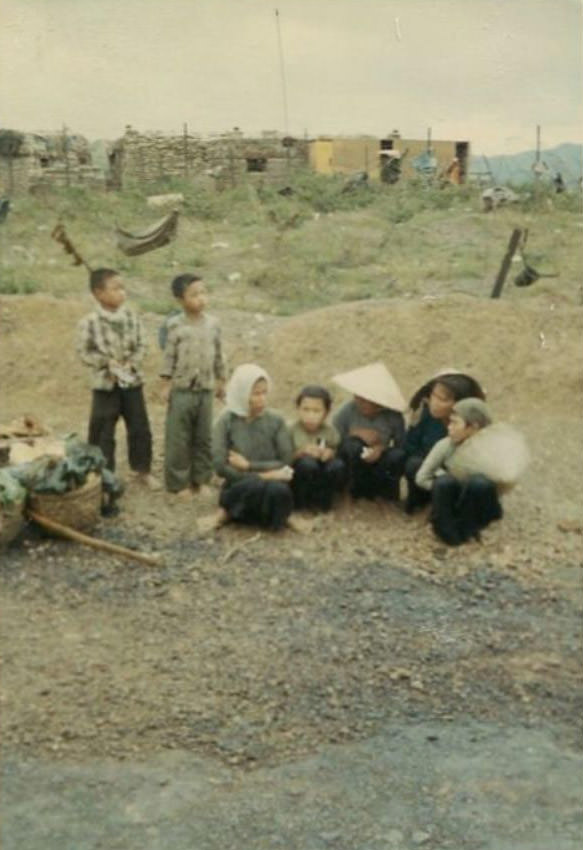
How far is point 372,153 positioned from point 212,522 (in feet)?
58.0

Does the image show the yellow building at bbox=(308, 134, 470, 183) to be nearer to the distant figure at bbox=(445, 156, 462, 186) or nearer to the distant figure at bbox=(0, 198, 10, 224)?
the distant figure at bbox=(445, 156, 462, 186)

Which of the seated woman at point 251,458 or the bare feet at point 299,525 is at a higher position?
the seated woman at point 251,458

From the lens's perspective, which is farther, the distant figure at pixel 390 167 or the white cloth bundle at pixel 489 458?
the distant figure at pixel 390 167

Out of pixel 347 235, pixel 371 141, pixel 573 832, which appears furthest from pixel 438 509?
pixel 371 141

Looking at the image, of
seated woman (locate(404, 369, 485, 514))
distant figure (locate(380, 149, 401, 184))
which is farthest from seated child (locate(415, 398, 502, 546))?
distant figure (locate(380, 149, 401, 184))

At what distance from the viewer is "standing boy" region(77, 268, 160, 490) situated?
5.54 m

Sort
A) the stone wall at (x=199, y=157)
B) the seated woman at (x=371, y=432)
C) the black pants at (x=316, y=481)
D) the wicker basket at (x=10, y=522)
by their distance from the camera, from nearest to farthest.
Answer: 1. the wicker basket at (x=10, y=522)
2. the black pants at (x=316, y=481)
3. the seated woman at (x=371, y=432)
4. the stone wall at (x=199, y=157)

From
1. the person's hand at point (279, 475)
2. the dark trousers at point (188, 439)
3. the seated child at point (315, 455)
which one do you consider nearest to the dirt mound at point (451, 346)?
the dark trousers at point (188, 439)

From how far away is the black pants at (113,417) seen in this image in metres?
5.72

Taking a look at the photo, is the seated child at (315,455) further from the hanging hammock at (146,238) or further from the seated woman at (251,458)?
the hanging hammock at (146,238)

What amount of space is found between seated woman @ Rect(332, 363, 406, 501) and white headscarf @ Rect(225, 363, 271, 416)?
1.54ft

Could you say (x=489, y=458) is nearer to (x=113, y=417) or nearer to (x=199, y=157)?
(x=113, y=417)

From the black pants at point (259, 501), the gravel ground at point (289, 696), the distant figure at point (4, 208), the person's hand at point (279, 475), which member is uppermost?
the distant figure at point (4, 208)

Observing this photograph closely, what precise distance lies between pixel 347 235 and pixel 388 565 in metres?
11.0
